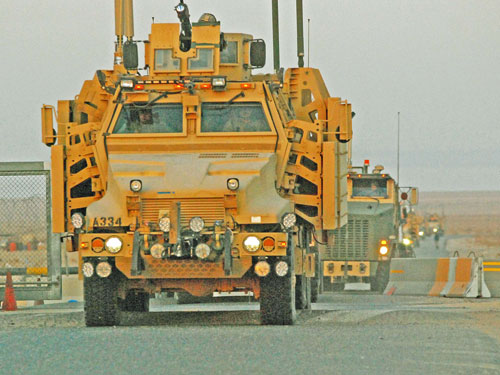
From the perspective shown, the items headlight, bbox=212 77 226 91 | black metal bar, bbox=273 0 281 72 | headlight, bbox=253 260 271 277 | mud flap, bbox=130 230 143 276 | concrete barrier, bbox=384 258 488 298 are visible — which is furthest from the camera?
black metal bar, bbox=273 0 281 72

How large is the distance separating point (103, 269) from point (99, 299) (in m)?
0.52

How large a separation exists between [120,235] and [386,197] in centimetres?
1654

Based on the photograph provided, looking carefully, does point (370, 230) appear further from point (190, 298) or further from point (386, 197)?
point (190, 298)

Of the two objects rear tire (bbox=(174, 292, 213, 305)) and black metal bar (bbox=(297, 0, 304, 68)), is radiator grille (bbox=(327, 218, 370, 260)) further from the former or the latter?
rear tire (bbox=(174, 292, 213, 305))

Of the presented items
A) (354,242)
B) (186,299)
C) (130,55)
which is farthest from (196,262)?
(354,242)

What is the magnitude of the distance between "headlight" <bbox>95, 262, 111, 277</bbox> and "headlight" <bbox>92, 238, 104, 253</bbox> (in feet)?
0.59

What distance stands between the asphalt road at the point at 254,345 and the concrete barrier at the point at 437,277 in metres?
8.12

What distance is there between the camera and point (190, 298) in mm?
25766

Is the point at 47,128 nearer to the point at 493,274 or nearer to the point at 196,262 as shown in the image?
the point at 196,262

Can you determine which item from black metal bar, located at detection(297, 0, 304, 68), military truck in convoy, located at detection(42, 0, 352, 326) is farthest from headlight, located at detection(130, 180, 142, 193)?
black metal bar, located at detection(297, 0, 304, 68)

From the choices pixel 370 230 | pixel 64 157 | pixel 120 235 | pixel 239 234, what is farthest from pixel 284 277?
pixel 370 230

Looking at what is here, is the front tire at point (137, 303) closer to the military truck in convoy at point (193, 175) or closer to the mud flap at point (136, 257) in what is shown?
the military truck in convoy at point (193, 175)

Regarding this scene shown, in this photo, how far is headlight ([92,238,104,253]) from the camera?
16.7 meters

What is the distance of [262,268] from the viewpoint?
54.4 ft
